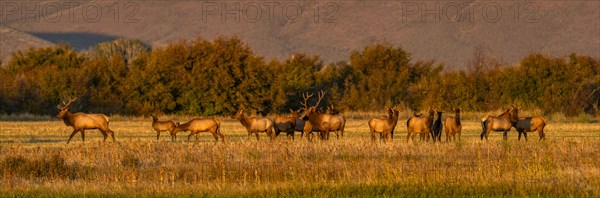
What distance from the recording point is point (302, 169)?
21.4 m

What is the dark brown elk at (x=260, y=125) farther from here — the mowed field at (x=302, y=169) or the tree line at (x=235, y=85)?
the tree line at (x=235, y=85)

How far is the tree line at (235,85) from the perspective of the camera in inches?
2387

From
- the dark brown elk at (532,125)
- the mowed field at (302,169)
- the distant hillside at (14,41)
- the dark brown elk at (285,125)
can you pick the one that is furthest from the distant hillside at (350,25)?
the mowed field at (302,169)

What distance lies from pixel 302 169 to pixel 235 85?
4038 cm

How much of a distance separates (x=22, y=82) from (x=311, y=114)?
32724 mm

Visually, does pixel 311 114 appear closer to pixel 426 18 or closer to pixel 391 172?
pixel 391 172

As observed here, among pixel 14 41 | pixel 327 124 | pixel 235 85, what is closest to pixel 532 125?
pixel 327 124

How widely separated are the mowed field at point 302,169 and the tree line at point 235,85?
31.8 metres

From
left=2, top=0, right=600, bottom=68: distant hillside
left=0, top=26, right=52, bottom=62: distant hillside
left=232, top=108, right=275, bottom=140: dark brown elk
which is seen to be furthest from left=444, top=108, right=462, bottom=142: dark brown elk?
left=0, top=26, right=52, bottom=62: distant hillside

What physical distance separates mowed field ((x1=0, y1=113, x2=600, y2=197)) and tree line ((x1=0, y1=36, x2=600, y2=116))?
31777 millimetres

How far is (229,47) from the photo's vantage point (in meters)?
62.2

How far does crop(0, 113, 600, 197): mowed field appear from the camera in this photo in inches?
697

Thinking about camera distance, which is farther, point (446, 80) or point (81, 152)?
point (446, 80)

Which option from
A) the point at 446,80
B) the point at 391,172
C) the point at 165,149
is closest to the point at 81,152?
the point at 165,149
